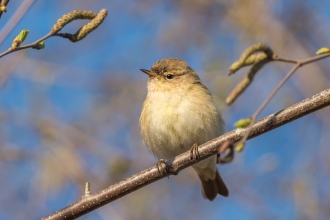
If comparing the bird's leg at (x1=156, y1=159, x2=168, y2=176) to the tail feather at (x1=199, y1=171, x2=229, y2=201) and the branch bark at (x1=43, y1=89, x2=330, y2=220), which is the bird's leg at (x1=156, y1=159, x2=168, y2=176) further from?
the tail feather at (x1=199, y1=171, x2=229, y2=201)

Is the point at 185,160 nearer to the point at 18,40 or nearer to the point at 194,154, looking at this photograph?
the point at 194,154

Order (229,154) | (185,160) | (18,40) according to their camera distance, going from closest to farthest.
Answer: (229,154) → (18,40) → (185,160)

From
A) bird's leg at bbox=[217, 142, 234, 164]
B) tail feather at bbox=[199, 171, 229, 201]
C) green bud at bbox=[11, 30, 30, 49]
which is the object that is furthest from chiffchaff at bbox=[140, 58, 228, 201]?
bird's leg at bbox=[217, 142, 234, 164]

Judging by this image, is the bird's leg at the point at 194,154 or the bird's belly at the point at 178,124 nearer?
the bird's leg at the point at 194,154

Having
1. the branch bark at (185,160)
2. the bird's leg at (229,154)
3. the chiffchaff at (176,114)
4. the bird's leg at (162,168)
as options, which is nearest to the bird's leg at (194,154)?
the branch bark at (185,160)

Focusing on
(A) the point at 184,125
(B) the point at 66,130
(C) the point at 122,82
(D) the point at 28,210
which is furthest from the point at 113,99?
(A) the point at 184,125

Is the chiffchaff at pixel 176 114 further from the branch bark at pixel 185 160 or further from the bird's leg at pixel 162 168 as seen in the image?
the bird's leg at pixel 162 168

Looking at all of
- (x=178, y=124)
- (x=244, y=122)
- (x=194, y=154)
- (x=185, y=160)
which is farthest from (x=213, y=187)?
(x=244, y=122)
